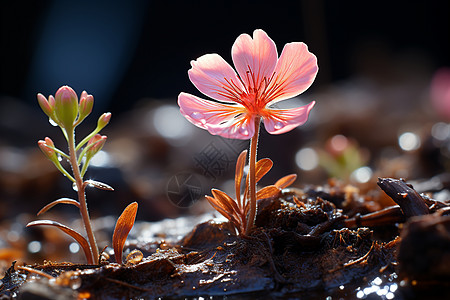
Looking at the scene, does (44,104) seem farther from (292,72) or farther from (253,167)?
(292,72)

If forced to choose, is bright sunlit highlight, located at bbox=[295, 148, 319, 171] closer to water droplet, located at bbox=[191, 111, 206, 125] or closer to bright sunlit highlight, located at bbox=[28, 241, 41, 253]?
bright sunlit highlight, located at bbox=[28, 241, 41, 253]

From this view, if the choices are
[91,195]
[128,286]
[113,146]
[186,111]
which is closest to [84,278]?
[128,286]

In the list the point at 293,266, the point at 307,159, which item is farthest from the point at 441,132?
the point at 293,266

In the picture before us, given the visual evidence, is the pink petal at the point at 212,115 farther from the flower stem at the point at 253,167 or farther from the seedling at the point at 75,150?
the seedling at the point at 75,150

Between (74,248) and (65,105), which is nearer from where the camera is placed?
(65,105)

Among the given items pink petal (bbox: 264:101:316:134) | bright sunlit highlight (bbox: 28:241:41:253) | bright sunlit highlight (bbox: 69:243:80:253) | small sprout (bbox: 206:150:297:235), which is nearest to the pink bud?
small sprout (bbox: 206:150:297:235)

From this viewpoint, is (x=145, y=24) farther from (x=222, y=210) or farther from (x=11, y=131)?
(x=222, y=210)
